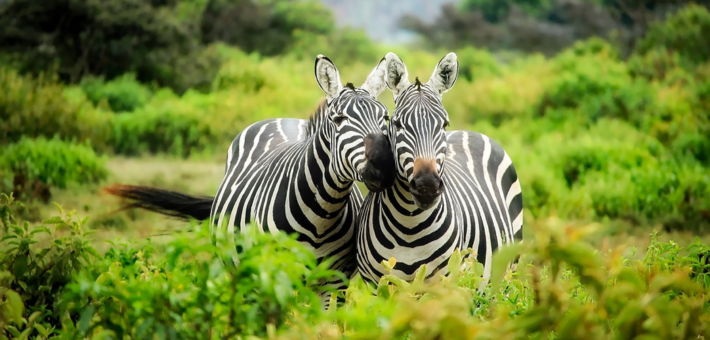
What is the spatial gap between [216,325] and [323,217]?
1.42 m

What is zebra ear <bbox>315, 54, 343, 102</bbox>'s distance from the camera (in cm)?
322

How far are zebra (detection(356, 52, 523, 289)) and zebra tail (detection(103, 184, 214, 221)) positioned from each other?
163cm

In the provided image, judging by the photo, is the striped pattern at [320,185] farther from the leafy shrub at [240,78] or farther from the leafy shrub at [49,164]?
the leafy shrub at [240,78]

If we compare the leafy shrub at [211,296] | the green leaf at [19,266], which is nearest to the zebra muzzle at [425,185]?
the leafy shrub at [211,296]

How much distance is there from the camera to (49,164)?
23.4ft

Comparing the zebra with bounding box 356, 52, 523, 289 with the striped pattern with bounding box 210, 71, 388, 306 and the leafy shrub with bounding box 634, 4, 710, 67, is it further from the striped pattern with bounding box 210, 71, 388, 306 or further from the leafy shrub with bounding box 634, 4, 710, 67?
the leafy shrub with bounding box 634, 4, 710, 67

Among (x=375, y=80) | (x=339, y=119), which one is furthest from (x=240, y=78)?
(x=339, y=119)

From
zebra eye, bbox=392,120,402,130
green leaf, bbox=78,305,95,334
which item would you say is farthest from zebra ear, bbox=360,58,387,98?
green leaf, bbox=78,305,95,334

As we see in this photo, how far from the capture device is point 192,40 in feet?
43.8

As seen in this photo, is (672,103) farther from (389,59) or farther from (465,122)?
(389,59)

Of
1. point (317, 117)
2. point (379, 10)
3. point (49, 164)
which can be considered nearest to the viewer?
point (317, 117)

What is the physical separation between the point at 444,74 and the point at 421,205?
83cm

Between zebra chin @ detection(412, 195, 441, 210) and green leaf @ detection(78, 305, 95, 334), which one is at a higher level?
zebra chin @ detection(412, 195, 441, 210)

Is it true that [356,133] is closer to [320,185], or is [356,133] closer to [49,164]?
[320,185]
